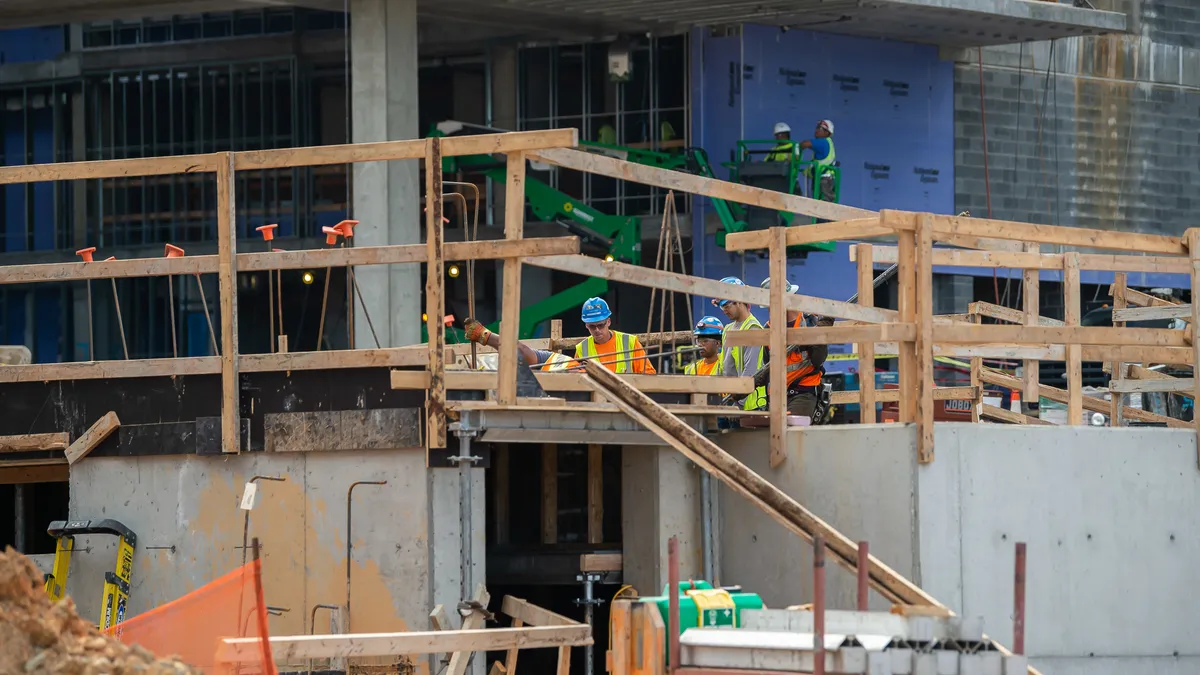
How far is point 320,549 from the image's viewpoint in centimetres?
1142

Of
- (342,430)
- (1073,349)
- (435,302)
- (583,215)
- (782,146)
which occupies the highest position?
(782,146)

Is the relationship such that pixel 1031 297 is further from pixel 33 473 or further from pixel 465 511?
pixel 33 473

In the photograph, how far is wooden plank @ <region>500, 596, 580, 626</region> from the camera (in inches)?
420

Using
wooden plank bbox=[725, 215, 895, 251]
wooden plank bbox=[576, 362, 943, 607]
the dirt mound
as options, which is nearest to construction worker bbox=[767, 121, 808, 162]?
wooden plank bbox=[725, 215, 895, 251]

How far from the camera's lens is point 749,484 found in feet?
34.0

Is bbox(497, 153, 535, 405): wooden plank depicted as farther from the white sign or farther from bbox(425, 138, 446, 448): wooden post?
the white sign

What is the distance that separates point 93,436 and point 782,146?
17.3 metres

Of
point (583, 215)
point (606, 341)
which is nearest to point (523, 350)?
point (606, 341)

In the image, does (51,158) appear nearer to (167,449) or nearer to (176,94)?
(176,94)

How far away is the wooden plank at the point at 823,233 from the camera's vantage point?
1090cm

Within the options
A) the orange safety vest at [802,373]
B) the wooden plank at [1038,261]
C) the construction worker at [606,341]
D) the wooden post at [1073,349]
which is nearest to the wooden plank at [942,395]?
the orange safety vest at [802,373]

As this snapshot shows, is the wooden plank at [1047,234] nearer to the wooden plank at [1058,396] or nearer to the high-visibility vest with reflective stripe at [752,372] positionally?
the high-visibility vest with reflective stripe at [752,372]

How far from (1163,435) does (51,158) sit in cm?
2748

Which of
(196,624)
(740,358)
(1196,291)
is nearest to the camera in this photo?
(196,624)
